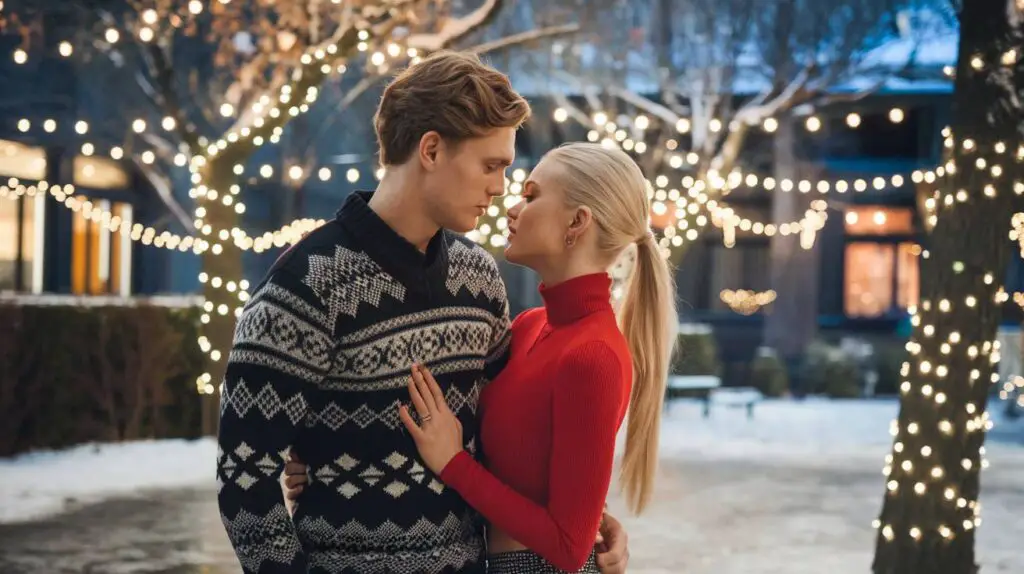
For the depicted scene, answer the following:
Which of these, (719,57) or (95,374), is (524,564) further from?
(719,57)

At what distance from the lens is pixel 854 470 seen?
13820 millimetres

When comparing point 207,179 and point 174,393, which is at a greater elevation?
point 207,179

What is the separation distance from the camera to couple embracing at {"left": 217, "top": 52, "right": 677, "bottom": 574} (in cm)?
271

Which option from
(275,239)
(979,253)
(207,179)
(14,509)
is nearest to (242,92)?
(275,239)

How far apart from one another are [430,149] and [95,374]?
40.5 feet

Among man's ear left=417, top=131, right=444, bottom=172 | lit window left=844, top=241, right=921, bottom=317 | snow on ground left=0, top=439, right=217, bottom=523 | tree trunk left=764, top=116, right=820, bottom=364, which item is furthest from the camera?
lit window left=844, top=241, right=921, bottom=317

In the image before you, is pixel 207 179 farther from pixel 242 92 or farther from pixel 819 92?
pixel 819 92

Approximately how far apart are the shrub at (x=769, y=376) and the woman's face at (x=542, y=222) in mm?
20930

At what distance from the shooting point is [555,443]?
9.82 ft

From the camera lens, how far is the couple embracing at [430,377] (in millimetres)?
2715

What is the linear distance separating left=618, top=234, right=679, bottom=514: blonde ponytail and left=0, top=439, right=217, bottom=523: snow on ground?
7.96 m

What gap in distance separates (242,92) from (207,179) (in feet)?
17.6

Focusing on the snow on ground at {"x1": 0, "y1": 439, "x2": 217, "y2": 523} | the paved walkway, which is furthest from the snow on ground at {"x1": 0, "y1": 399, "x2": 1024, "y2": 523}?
the paved walkway

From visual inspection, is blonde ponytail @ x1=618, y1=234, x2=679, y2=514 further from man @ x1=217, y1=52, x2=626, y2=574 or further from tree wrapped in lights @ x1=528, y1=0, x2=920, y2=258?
tree wrapped in lights @ x1=528, y1=0, x2=920, y2=258
